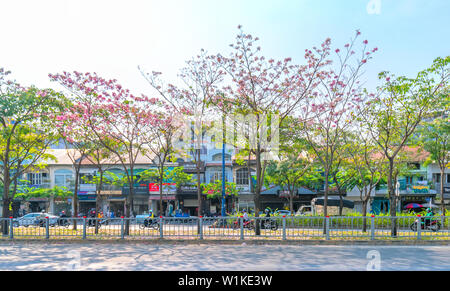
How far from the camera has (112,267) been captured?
403 inches

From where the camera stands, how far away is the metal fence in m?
16.0

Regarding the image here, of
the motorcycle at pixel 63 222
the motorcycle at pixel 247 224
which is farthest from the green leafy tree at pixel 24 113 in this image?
the motorcycle at pixel 247 224

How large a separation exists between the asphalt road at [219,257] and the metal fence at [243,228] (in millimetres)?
810

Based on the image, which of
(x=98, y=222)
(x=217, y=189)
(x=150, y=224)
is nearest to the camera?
(x=98, y=222)

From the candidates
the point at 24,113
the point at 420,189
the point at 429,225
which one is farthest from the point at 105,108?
the point at 420,189

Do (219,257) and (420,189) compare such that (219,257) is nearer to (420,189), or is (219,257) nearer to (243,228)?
(243,228)

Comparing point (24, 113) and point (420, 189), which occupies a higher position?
point (24, 113)

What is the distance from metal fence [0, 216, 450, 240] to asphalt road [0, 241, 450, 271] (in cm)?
81

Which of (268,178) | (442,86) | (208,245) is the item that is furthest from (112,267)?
(268,178)

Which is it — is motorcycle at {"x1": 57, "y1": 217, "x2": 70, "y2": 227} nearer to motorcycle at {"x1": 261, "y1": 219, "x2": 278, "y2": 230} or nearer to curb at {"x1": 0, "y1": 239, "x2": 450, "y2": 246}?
curb at {"x1": 0, "y1": 239, "x2": 450, "y2": 246}

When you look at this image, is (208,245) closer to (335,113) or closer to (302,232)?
(302,232)

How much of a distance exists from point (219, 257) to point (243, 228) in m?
4.32

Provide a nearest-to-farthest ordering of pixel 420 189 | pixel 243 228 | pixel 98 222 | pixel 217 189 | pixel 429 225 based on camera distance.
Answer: pixel 243 228, pixel 429 225, pixel 98 222, pixel 217 189, pixel 420 189

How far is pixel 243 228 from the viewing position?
16.3 m
